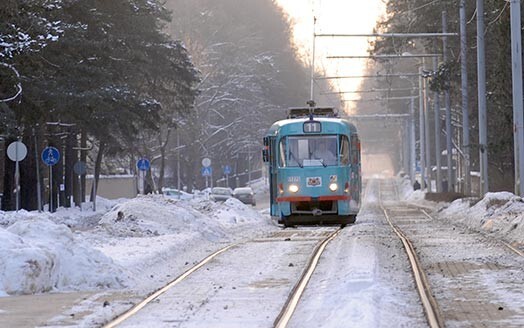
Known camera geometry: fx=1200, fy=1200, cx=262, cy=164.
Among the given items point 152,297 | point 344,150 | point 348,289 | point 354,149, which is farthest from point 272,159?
point 348,289

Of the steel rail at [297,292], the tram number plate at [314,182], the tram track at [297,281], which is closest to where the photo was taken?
the steel rail at [297,292]

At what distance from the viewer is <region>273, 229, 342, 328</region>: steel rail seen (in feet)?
46.0

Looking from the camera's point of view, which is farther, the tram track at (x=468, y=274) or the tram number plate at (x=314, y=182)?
the tram number plate at (x=314, y=182)

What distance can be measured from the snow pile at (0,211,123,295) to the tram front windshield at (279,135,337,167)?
38.6 ft

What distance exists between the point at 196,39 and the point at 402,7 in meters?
24.6

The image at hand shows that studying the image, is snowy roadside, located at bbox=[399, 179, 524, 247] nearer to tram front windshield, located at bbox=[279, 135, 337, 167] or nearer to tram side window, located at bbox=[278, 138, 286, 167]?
tram front windshield, located at bbox=[279, 135, 337, 167]

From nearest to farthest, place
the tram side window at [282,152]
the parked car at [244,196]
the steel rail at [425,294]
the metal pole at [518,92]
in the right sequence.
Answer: the steel rail at [425,294] → the tram side window at [282,152] → the metal pole at [518,92] → the parked car at [244,196]

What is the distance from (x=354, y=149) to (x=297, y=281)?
15.0 meters

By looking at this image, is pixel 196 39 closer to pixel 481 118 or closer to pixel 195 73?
pixel 195 73

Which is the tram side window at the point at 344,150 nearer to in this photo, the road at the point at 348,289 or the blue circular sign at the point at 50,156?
the road at the point at 348,289

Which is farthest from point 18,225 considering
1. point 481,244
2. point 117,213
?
point 117,213

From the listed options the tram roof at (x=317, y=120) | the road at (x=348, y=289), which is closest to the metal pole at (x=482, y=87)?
the tram roof at (x=317, y=120)

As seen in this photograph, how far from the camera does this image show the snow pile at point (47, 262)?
1798cm

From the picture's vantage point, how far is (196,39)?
91.0 metres
